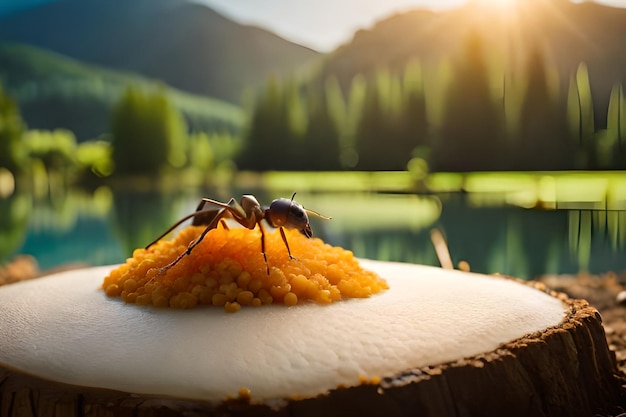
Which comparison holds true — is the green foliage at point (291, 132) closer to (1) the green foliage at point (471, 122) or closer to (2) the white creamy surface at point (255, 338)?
(1) the green foliage at point (471, 122)

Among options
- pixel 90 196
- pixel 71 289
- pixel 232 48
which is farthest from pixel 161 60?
pixel 71 289

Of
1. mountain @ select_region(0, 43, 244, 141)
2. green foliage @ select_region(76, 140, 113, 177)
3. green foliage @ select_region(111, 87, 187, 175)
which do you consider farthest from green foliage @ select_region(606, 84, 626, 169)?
mountain @ select_region(0, 43, 244, 141)

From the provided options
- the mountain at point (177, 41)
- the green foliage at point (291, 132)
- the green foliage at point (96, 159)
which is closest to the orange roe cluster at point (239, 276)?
the green foliage at point (291, 132)

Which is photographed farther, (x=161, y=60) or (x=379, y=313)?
(x=161, y=60)

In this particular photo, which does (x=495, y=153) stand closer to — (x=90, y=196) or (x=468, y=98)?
(x=468, y=98)

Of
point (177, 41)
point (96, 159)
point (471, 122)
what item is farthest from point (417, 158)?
point (177, 41)

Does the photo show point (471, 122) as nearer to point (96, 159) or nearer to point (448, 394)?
point (448, 394)

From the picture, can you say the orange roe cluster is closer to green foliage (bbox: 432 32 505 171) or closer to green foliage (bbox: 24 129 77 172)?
green foliage (bbox: 432 32 505 171)
